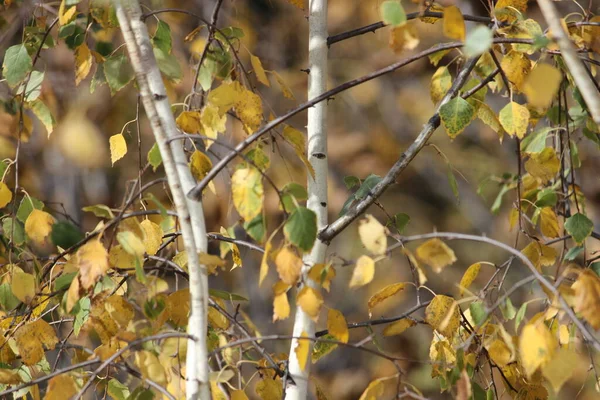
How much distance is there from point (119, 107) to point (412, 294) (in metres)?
1.66

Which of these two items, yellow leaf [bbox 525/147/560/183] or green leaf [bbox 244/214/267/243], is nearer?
green leaf [bbox 244/214/267/243]

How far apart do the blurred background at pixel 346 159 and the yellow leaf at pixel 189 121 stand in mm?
1908

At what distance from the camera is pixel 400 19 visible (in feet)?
1.93

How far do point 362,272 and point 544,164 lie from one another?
46 cm

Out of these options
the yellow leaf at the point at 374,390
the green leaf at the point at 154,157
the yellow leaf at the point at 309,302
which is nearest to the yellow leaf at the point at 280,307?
the yellow leaf at the point at 309,302

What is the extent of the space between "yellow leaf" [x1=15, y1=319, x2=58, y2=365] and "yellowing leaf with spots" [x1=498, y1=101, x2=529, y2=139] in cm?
57

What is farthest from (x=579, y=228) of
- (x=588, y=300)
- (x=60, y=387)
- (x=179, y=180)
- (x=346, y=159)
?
(x=346, y=159)

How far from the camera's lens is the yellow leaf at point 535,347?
63 cm

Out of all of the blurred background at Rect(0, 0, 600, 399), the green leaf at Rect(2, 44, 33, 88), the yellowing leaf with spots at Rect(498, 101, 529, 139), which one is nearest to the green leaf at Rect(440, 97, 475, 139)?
the yellowing leaf with spots at Rect(498, 101, 529, 139)

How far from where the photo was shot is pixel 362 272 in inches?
27.2

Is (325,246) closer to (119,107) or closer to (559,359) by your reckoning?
(559,359)

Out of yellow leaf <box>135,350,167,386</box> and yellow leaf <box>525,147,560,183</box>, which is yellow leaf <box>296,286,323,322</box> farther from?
yellow leaf <box>525,147,560,183</box>

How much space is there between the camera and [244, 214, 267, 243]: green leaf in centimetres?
68

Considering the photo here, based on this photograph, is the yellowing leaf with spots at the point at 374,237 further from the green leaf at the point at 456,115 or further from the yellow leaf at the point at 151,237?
the yellow leaf at the point at 151,237
